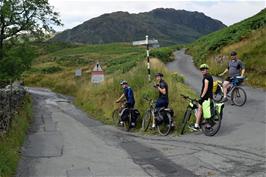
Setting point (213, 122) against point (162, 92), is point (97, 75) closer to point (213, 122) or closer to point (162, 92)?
point (162, 92)

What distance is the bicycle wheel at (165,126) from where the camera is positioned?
15398mm

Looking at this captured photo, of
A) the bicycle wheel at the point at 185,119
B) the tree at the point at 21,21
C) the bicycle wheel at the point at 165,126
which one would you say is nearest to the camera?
the bicycle wheel at the point at 185,119

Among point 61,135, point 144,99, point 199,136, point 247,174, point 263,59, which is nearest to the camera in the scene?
point 247,174

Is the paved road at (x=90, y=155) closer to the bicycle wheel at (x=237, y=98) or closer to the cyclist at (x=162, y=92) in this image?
the cyclist at (x=162, y=92)

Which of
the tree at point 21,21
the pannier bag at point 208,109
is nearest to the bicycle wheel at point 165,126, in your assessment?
the pannier bag at point 208,109

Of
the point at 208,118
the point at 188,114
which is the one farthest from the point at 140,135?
the point at 208,118

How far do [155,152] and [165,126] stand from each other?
320 centimetres

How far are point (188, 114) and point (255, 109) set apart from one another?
292 cm

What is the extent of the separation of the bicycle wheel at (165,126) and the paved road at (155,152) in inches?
16.3

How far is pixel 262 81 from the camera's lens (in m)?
21.8

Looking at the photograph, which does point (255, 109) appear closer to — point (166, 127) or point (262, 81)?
point (166, 127)

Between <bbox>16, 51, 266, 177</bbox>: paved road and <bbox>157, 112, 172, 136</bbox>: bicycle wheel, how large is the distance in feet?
1.36

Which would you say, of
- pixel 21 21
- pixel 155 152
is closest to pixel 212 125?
pixel 155 152

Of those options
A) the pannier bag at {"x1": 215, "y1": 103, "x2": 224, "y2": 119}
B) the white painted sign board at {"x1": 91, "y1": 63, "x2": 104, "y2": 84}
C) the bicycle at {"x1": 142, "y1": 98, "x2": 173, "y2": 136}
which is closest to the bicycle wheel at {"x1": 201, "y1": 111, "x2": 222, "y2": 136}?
the pannier bag at {"x1": 215, "y1": 103, "x2": 224, "y2": 119}
